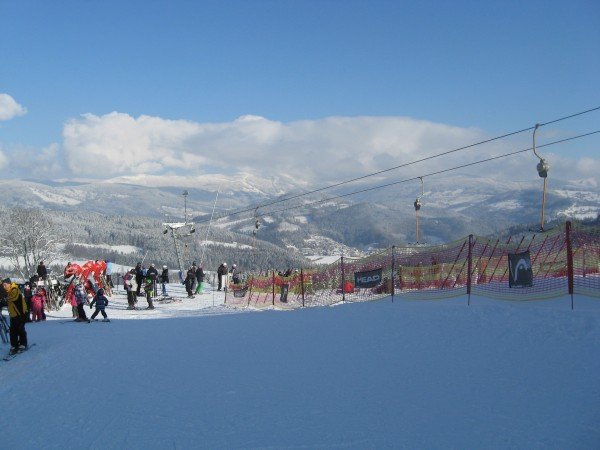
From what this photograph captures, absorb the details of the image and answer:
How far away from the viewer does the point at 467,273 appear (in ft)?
46.2

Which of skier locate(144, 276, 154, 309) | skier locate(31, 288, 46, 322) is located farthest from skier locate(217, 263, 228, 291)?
skier locate(31, 288, 46, 322)

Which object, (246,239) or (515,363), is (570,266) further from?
(246,239)

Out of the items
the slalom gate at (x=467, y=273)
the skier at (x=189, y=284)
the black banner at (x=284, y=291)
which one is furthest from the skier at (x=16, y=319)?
the skier at (x=189, y=284)

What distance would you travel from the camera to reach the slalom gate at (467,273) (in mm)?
11752

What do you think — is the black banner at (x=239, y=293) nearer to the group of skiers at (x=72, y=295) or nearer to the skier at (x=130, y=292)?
the group of skiers at (x=72, y=295)

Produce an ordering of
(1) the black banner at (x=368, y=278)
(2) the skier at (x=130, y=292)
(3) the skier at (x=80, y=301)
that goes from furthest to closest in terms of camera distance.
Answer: (2) the skier at (x=130, y=292), (3) the skier at (x=80, y=301), (1) the black banner at (x=368, y=278)

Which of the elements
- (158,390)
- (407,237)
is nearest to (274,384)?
(158,390)

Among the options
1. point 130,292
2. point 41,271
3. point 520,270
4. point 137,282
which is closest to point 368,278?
point 520,270

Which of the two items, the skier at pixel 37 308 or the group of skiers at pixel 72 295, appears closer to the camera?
the group of skiers at pixel 72 295

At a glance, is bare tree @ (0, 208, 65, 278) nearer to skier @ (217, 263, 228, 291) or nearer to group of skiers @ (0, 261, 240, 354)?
group of skiers @ (0, 261, 240, 354)

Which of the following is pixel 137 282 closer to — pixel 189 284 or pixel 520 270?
pixel 189 284

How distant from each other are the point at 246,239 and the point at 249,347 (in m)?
166

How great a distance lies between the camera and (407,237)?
195000mm

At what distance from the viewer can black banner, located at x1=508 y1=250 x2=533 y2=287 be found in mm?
12156
